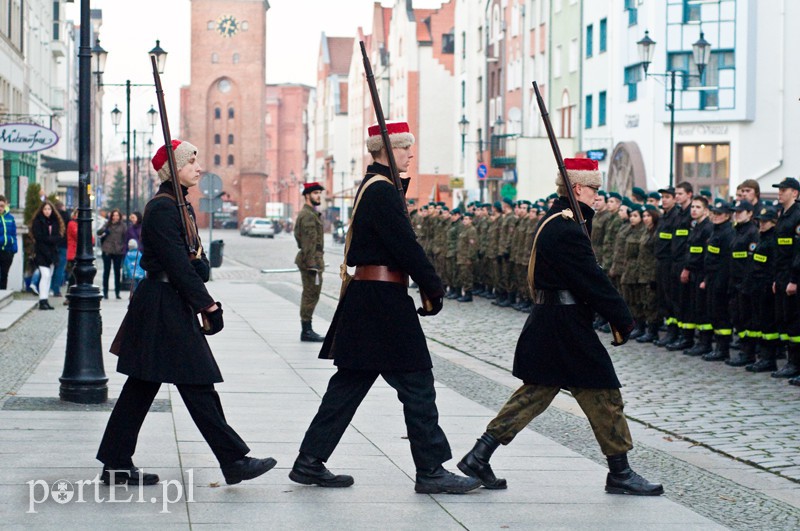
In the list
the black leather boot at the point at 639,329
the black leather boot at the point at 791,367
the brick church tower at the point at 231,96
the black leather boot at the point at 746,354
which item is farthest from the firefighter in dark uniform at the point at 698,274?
the brick church tower at the point at 231,96

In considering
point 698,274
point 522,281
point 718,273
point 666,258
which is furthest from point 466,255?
point 718,273

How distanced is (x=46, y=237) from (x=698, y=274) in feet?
40.7

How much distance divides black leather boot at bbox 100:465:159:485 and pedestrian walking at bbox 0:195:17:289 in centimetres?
Answer: 1604

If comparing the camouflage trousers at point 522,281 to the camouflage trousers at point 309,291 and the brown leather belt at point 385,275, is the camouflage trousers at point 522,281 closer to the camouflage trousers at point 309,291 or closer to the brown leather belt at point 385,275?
the camouflage trousers at point 309,291

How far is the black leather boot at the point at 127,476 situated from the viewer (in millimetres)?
7312

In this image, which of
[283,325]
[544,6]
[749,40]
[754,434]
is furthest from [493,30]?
[754,434]

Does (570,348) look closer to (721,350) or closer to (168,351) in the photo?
(168,351)

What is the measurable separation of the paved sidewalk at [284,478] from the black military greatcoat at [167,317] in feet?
2.11

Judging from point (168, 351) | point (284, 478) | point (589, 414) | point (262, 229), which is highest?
point (168, 351)

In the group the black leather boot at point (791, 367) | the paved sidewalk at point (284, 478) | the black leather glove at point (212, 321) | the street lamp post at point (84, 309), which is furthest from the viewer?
the black leather boot at point (791, 367)

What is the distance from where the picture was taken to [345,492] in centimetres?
728

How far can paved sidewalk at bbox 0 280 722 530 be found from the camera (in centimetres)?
655

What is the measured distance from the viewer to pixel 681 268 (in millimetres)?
17031

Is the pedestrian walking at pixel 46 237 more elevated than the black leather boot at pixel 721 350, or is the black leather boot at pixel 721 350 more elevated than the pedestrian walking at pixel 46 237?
the pedestrian walking at pixel 46 237
